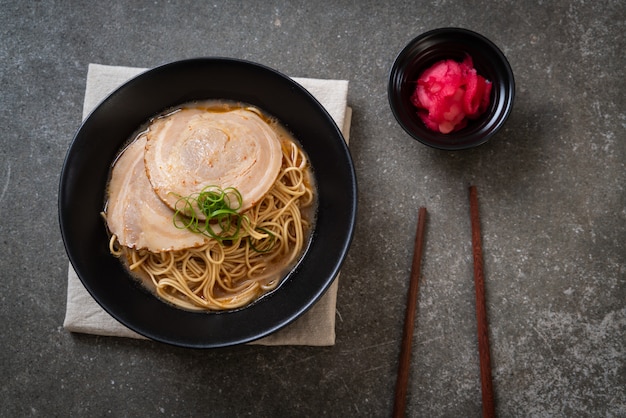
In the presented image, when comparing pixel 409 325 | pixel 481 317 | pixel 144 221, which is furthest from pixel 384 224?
pixel 144 221

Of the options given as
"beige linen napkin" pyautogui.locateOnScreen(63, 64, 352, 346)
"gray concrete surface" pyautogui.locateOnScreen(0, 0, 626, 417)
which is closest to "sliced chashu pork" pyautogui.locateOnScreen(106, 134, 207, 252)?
"beige linen napkin" pyautogui.locateOnScreen(63, 64, 352, 346)

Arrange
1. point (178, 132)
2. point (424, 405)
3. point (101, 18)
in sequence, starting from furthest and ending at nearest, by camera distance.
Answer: point (101, 18) → point (424, 405) → point (178, 132)

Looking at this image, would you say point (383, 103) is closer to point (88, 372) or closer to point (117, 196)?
point (117, 196)

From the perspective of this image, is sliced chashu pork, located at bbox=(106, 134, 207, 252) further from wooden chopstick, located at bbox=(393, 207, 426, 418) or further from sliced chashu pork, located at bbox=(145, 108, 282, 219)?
wooden chopstick, located at bbox=(393, 207, 426, 418)

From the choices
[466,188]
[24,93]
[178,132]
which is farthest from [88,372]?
[466,188]

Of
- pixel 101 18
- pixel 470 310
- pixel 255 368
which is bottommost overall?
pixel 255 368

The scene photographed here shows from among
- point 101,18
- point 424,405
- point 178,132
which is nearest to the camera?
point 178,132

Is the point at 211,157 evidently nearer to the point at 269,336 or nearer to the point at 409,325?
the point at 269,336
